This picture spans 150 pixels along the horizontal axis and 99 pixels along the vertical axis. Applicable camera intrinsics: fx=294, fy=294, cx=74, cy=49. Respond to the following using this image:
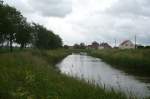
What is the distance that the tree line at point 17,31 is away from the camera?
4691 cm

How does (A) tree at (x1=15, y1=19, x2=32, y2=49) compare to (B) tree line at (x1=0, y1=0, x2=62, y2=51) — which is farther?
(A) tree at (x1=15, y1=19, x2=32, y2=49)

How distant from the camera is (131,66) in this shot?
49.7 meters

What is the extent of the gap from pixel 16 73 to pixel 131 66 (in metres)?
35.5

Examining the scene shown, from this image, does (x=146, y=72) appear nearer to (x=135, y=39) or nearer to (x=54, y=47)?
(x=135, y=39)

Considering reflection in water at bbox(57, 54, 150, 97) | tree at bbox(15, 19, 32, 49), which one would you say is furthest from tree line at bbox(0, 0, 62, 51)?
reflection in water at bbox(57, 54, 150, 97)

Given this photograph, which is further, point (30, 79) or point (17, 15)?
point (17, 15)

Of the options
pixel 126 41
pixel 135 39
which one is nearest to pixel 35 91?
pixel 135 39

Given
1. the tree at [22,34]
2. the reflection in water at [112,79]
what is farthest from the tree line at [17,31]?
the reflection in water at [112,79]

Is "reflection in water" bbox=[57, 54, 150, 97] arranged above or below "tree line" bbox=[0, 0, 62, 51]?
below

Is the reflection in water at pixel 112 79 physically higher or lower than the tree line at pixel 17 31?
lower

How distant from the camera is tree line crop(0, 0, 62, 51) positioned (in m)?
46.9

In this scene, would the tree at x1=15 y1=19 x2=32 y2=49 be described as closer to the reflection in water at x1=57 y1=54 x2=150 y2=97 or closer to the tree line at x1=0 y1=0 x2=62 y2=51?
the tree line at x1=0 y1=0 x2=62 y2=51

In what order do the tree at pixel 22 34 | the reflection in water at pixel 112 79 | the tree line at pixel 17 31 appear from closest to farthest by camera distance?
the reflection in water at pixel 112 79, the tree line at pixel 17 31, the tree at pixel 22 34

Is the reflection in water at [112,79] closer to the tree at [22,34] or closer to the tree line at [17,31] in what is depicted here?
the tree line at [17,31]
